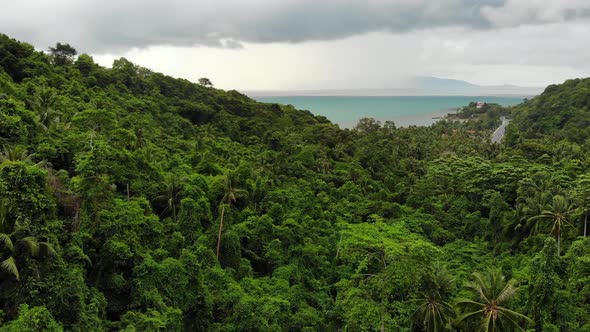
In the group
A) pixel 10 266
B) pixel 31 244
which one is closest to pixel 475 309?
pixel 31 244

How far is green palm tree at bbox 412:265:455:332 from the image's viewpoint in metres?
22.0

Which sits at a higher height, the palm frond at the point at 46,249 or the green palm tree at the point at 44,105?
the green palm tree at the point at 44,105

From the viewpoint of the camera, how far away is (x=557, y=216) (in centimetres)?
3067

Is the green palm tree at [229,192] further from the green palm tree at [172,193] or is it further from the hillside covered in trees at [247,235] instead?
the green palm tree at [172,193]

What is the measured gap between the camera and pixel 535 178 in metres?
42.1

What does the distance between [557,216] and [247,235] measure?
69.5 ft

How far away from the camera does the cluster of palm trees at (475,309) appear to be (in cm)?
2088

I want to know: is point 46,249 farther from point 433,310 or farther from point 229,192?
point 433,310

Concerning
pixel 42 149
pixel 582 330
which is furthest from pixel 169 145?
pixel 582 330

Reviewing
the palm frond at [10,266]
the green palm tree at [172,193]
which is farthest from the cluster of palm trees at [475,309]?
the palm frond at [10,266]

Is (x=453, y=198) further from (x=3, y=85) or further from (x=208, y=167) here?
(x=3, y=85)

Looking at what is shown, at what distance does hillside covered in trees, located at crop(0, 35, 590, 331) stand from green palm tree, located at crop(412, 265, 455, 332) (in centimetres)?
10

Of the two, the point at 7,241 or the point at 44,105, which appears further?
the point at 44,105

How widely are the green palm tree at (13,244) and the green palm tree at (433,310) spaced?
16724 millimetres
